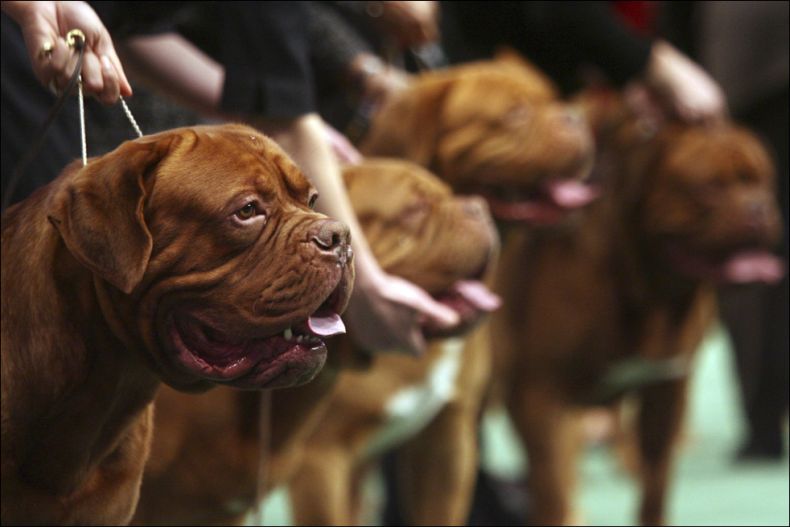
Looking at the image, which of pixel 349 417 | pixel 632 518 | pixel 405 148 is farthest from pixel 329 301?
pixel 632 518

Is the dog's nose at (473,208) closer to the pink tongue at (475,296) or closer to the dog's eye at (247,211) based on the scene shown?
the pink tongue at (475,296)

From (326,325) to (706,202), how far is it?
7.28 feet

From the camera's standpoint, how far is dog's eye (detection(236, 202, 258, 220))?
1.86 metres

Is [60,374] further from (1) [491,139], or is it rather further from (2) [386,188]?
(1) [491,139]

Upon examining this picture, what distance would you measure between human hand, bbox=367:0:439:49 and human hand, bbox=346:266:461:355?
76 cm

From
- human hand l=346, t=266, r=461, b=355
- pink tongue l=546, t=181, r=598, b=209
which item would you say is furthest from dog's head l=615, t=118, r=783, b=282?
human hand l=346, t=266, r=461, b=355

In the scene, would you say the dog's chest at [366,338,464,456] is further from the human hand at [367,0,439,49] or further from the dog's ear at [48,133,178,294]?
the dog's ear at [48,133,178,294]

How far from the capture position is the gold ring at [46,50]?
6.40 feet

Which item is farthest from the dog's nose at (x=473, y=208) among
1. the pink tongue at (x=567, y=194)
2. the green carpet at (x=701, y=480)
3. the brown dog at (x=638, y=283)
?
the green carpet at (x=701, y=480)

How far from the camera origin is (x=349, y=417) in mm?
3137

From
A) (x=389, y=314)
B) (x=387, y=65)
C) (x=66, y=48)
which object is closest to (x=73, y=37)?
(x=66, y=48)

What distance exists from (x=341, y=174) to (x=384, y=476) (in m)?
1.30

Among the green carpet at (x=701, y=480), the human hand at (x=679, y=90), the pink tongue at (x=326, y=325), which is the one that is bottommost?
the green carpet at (x=701, y=480)

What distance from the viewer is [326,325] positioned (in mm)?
1933
